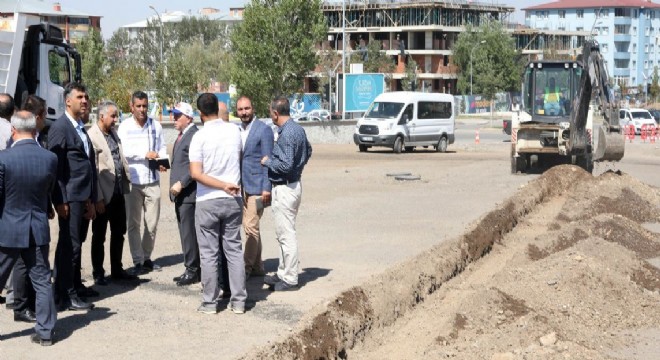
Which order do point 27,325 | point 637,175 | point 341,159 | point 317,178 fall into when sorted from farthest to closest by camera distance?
point 341,159
point 637,175
point 317,178
point 27,325

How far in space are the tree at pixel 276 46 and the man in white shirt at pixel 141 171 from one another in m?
37.4

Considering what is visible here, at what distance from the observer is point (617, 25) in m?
149

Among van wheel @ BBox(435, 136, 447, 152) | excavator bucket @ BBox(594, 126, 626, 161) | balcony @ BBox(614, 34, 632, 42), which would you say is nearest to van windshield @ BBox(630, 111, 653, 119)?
van wheel @ BBox(435, 136, 447, 152)

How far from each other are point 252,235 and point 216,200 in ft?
5.18

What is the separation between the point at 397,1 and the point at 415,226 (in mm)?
98472

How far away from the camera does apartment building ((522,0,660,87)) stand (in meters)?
148

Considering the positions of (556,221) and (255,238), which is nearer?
(255,238)

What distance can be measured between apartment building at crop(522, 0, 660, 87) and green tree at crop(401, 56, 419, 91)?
4638cm

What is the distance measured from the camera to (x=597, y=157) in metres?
26.6

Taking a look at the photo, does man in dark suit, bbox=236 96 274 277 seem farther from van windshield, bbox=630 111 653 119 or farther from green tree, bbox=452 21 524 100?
green tree, bbox=452 21 524 100

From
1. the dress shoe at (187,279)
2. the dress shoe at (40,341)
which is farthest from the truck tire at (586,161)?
the dress shoe at (40,341)

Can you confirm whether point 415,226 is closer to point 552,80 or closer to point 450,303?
point 450,303

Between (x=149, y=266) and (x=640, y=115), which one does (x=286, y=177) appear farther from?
(x=640, y=115)

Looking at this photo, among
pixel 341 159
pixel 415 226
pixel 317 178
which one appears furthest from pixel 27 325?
pixel 341 159
